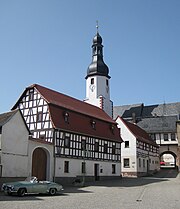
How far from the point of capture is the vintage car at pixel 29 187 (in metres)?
19.5

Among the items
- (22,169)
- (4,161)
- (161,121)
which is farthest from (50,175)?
(161,121)

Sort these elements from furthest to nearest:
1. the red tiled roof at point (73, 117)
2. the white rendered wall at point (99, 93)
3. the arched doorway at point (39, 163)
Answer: the white rendered wall at point (99, 93) → the red tiled roof at point (73, 117) → the arched doorway at point (39, 163)

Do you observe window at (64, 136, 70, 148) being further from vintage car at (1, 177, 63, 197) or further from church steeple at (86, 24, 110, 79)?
church steeple at (86, 24, 110, 79)

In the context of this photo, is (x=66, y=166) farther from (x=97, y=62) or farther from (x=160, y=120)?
(x=160, y=120)

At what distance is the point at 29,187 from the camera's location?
20125 mm

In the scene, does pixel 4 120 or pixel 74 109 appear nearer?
pixel 4 120

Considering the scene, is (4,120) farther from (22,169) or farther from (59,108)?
(59,108)

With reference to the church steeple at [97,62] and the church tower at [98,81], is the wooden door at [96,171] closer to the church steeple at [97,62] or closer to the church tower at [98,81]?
the church tower at [98,81]

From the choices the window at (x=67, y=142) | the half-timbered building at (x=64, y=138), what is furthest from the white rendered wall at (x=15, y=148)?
the window at (x=67, y=142)

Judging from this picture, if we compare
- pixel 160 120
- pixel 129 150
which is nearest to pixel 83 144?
pixel 129 150

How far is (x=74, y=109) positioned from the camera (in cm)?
3656

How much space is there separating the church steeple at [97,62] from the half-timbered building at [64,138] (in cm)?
2178

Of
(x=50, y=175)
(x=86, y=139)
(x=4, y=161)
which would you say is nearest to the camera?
(x=4, y=161)

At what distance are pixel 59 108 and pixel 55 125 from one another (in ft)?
9.93
